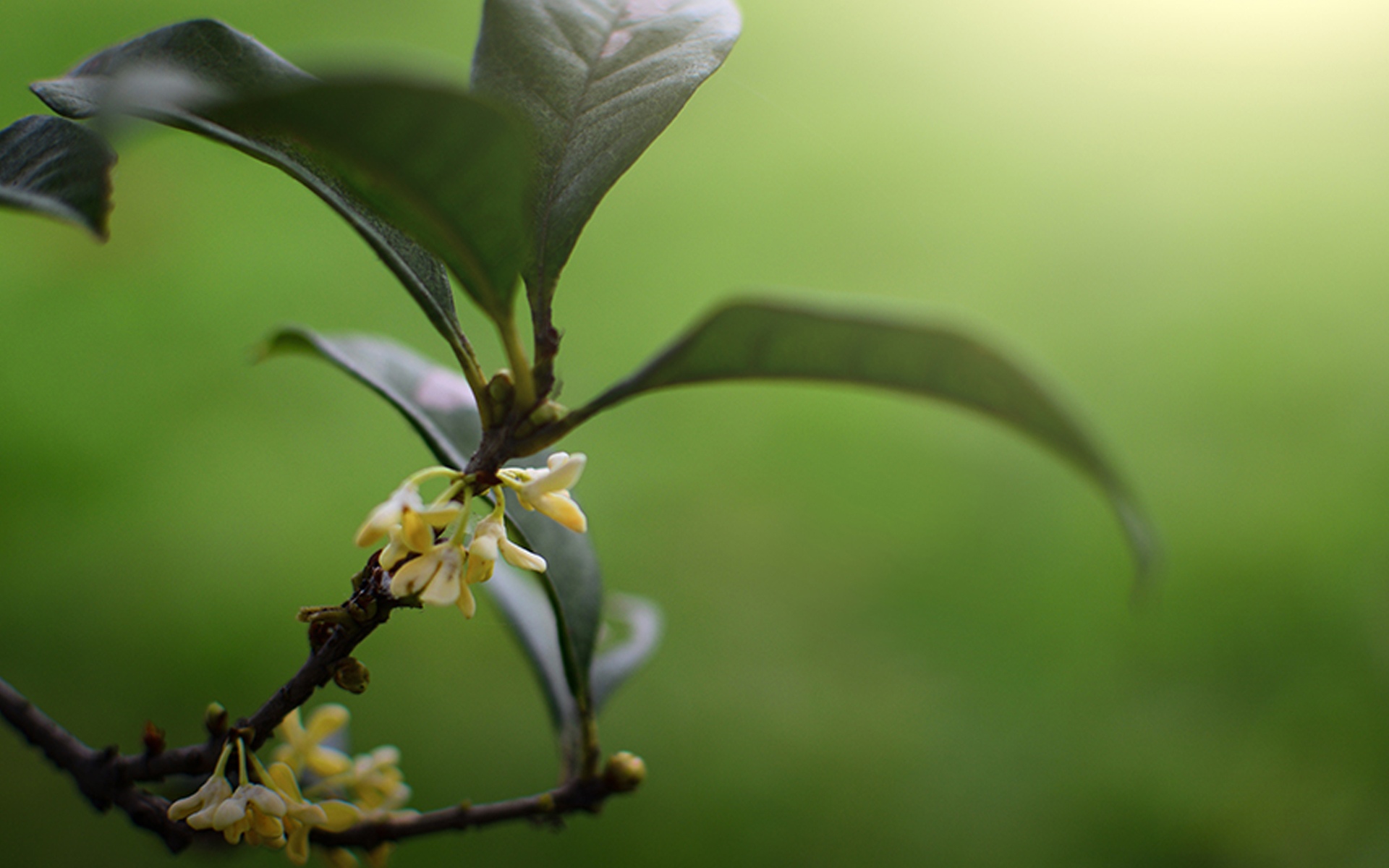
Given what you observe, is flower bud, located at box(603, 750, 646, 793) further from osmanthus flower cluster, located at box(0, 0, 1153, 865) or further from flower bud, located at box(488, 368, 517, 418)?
flower bud, located at box(488, 368, 517, 418)

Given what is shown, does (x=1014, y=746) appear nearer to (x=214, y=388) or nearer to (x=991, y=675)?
(x=991, y=675)

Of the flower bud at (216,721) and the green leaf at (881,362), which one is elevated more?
the green leaf at (881,362)

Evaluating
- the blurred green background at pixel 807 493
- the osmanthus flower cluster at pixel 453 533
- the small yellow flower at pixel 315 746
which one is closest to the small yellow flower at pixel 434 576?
the osmanthus flower cluster at pixel 453 533

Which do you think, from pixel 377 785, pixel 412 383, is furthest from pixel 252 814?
pixel 412 383

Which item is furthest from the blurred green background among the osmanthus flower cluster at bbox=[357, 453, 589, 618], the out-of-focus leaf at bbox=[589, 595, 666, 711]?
the osmanthus flower cluster at bbox=[357, 453, 589, 618]

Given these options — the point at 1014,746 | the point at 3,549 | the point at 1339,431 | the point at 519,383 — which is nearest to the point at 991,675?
the point at 1014,746

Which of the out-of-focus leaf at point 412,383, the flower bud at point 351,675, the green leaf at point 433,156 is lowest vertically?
the flower bud at point 351,675

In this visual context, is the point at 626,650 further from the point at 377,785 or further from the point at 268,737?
the point at 268,737

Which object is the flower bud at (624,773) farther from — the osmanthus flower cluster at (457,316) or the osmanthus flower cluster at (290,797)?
the osmanthus flower cluster at (290,797)
